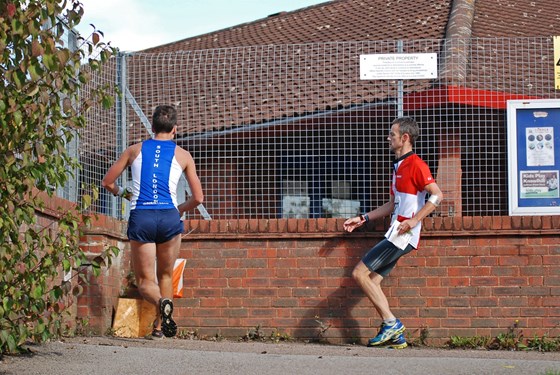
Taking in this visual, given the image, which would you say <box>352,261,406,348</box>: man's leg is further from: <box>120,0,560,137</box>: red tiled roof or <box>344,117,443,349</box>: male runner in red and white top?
<box>120,0,560,137</box>: red tiled roof

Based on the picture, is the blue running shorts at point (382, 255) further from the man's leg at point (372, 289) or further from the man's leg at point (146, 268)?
the man's leg at point (146, 268)

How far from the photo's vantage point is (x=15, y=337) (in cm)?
676

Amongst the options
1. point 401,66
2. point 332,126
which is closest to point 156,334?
point 332,126

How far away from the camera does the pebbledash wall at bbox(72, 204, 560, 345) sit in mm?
10039

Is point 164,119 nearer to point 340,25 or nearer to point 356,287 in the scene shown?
point 356,287

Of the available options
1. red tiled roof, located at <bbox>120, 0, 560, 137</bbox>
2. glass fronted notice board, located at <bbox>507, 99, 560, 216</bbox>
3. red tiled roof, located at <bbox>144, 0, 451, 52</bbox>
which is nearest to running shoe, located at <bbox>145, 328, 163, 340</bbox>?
red tiled roof, located at <bbox>120, 0, 560, 137</bbox>

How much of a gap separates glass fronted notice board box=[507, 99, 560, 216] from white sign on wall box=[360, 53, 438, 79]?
89 cm

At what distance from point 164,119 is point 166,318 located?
1658mm

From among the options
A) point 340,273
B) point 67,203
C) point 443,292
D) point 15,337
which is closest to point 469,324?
point 443,292

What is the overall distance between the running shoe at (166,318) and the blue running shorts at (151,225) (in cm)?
55

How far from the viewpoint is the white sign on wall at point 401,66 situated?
10398 mm

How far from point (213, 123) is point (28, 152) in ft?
17.0

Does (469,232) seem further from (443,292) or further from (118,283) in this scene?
(118,283)

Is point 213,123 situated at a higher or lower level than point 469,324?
higher
